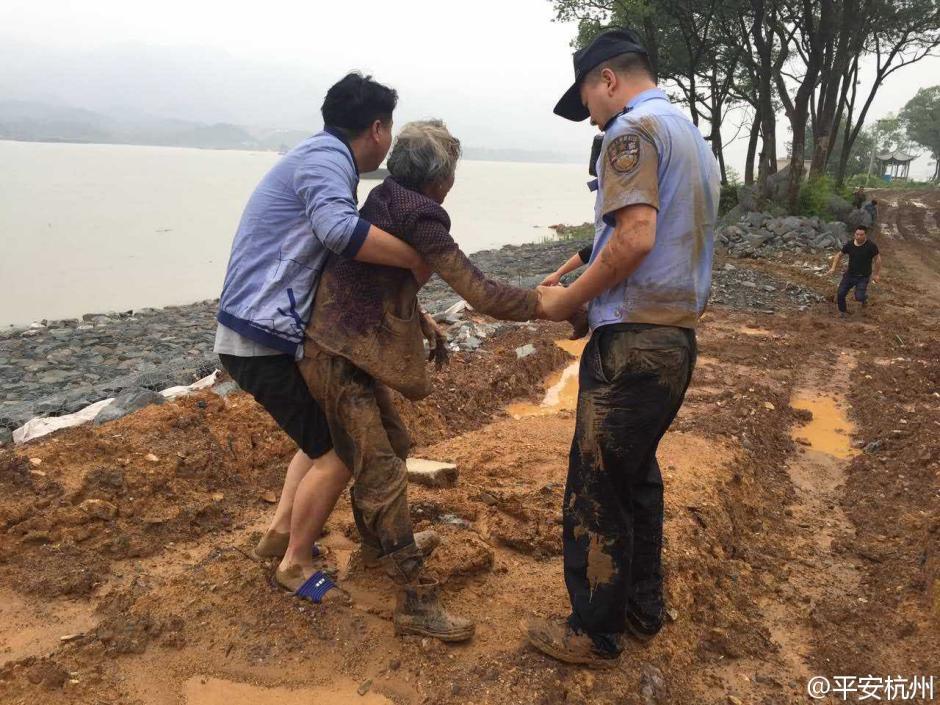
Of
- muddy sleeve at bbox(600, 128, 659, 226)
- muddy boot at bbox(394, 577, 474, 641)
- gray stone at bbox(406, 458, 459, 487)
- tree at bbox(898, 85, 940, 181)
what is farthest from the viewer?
tree at bbox(898, 85, 940, 181)

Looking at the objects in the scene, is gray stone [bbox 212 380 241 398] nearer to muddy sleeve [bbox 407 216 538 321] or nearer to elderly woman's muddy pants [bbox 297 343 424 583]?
elderly woman's muddy pants [bbox 297 343 424 583]

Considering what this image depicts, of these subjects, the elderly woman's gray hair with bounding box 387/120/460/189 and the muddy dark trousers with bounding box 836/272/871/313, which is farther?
the muddy dark trousers with bounding box 836/272/871/313

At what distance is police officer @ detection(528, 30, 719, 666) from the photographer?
2.31 metres

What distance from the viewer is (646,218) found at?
7.45 ft

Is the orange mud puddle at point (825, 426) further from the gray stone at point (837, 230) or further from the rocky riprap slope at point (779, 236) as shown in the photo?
the gray stone at point (837, 230)

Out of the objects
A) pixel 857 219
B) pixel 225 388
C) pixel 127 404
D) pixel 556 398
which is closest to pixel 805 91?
pixel 857 219

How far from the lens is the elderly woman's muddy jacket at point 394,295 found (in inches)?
101

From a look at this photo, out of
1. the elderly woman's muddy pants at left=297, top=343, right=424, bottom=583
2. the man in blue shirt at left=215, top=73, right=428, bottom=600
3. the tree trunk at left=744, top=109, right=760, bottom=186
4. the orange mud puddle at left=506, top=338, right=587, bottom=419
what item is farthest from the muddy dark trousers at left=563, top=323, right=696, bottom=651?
the tree trunk at left=744, top=109, right=760, bottom=186

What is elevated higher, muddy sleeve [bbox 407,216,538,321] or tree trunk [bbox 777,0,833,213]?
tree trunk [bbox 777,0,833,213]

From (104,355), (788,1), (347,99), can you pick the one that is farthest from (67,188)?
(347,99)

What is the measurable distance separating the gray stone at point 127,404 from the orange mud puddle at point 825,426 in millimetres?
5111

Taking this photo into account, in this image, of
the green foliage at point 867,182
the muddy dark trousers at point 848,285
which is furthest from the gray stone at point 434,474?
the green foliage at point 867,182

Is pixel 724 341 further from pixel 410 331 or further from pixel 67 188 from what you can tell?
pixel 67 188

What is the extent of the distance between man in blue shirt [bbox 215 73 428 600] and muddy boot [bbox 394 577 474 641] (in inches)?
22.8
